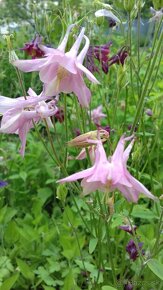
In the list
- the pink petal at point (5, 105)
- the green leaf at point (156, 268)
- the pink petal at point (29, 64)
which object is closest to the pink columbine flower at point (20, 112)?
the pink petal at point (5, 105)

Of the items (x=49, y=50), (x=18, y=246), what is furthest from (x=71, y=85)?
(x=18, y=246)

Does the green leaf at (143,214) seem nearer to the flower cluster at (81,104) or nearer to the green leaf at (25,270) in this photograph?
the flower cluster at (81,104)

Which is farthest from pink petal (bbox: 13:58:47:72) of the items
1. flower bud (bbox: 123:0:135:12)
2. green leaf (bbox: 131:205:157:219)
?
green leaf (bbox: 131:205:157:219)

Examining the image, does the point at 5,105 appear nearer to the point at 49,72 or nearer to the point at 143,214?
the point at 49,72

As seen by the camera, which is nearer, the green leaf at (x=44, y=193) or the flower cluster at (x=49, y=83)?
the flower cluster at (x=49, y=83)

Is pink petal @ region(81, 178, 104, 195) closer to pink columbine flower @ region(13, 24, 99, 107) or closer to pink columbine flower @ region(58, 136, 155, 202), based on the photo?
pink columbine flower @ region(58, 136, 155, 202)

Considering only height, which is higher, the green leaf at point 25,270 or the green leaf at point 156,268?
the green leaf at point 156,268

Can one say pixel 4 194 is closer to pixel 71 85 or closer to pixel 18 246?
pixel 18 246

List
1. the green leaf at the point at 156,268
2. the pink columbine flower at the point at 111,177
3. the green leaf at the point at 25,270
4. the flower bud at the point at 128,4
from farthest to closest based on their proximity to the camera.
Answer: the green leaf at the point at 25,270
the flower bud at the point at 128,4
the green leaf at the point at 156,268
the pink columbine flower at the point at 111,177
